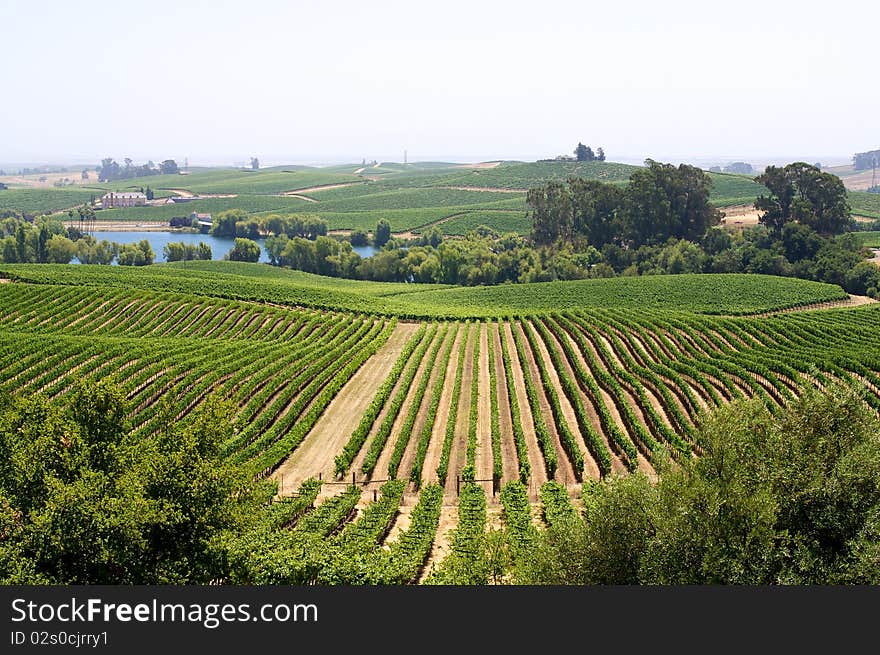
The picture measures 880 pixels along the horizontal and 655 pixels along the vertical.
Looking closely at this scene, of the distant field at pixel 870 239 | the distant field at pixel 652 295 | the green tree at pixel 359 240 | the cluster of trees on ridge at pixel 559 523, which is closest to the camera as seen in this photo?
the cluster of trees on ridge at pixel 559 523

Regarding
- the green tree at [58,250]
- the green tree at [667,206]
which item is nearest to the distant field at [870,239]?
the green tree at [667,206]

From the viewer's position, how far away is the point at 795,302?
298 feet

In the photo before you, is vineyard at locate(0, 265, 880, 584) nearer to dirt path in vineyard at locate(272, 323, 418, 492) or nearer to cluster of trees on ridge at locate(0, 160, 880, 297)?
dirt path in vineyard at locate(272, 323, 418, 492)

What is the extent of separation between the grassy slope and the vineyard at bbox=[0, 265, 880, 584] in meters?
2.35

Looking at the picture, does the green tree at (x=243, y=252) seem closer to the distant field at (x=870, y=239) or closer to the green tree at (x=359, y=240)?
the green tree at (x=359, y=240)

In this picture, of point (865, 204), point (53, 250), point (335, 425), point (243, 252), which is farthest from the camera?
point (865, 204)

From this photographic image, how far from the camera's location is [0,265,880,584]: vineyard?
1227 inches

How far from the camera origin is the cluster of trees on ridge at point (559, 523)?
19125 millimetres

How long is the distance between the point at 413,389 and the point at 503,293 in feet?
175

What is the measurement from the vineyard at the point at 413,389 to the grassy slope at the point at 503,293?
2352 mm

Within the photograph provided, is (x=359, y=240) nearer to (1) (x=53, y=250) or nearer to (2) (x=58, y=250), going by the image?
(2) (x=58, y=250)

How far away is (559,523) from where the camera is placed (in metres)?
23.2

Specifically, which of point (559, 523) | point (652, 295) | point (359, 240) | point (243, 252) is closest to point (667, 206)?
point (652, 295)

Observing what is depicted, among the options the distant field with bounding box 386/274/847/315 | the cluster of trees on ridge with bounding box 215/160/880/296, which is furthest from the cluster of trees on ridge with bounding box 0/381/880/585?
the cluster of trees on ridge with bounding box 215/160/880/296
